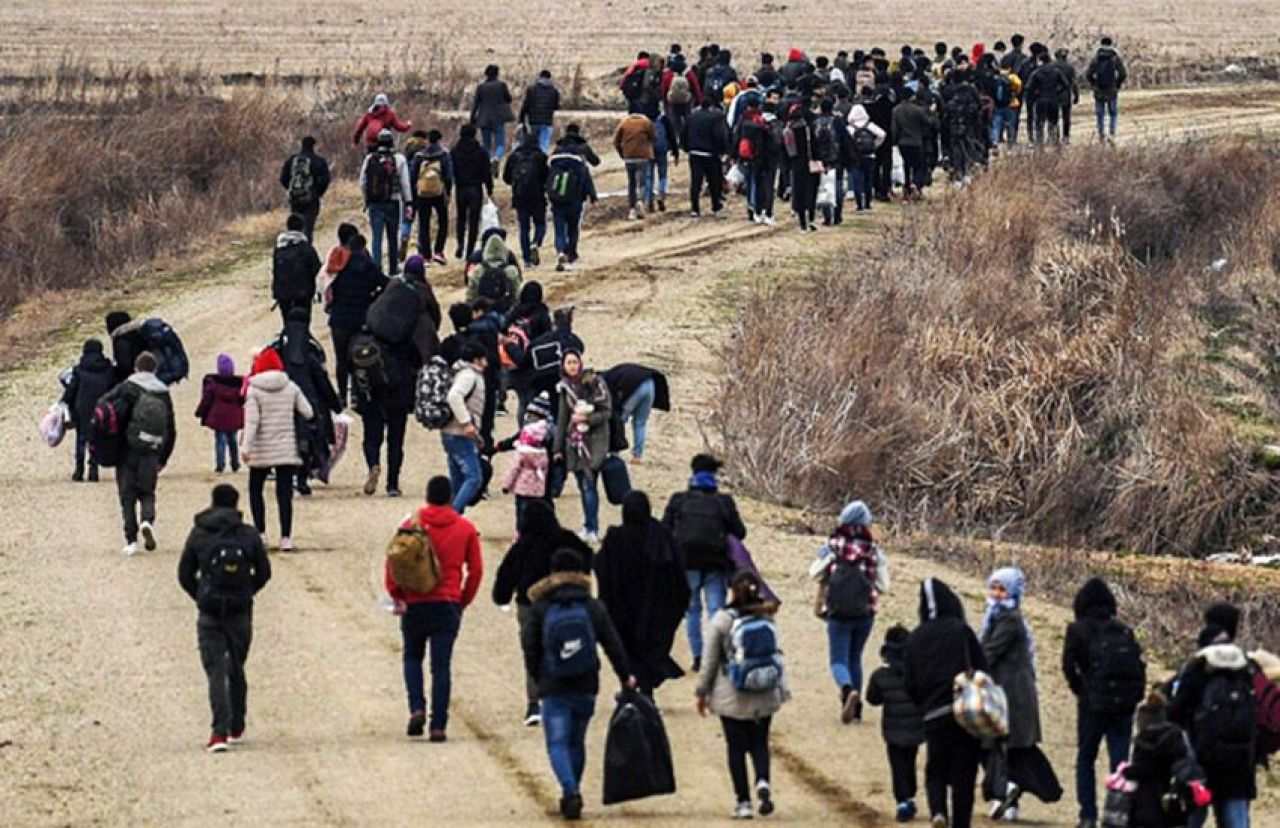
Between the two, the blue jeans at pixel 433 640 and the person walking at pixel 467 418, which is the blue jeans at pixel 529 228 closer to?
the person walking at pixel 467 418

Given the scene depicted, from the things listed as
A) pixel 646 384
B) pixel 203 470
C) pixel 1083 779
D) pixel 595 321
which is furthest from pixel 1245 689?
pixel 595 321

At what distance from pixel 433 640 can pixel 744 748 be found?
2.05 metres

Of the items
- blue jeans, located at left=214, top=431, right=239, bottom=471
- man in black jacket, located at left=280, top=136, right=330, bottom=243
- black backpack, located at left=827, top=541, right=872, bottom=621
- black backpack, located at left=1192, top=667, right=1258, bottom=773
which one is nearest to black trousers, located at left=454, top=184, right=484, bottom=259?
man in black jacket, located at left=280, top=136, right=330, bottom=243

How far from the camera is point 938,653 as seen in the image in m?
14.1

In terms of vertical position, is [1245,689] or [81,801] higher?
[1245,689]

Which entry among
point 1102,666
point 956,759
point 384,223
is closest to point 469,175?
point 384,223

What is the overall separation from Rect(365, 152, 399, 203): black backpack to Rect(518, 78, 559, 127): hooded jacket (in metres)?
5.43

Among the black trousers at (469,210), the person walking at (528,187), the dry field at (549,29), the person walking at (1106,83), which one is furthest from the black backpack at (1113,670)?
the dry field at (549,29)

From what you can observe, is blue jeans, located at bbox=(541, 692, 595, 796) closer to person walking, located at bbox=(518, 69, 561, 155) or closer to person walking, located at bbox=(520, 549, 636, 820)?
person walking, located at bbox=(520, 549, 636, 820)

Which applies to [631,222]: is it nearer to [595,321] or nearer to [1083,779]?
[595,321]

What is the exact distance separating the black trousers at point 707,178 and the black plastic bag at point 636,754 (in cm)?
2087

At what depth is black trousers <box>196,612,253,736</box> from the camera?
51.6 feet

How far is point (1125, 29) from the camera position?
216 feet

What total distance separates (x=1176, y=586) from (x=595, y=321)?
966 cm
